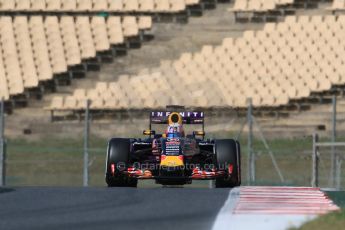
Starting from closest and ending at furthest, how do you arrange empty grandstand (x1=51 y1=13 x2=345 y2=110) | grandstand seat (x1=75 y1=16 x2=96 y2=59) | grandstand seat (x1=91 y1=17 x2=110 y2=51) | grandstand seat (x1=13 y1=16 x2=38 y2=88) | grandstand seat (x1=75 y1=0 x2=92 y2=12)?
empty grandstand (x1=51 y1=13 x2=345 y2=110) → grandstand seat (x1=13 y1=16 x2=38 y2=88) → grandstand seat (x1=75 y1=16 x2=96 y2=59) → grandstand seat (x1=91 y1=17 x2=110 y2=51) → grandstand seat (x1=75 y1=0 x2=92 y2=12)

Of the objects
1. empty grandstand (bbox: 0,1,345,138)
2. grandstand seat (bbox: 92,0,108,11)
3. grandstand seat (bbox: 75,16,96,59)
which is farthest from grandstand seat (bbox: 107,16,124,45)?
grandstand seat (bbox: 92,0,108,11)

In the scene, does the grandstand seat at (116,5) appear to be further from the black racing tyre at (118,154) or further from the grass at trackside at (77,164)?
the black racing tyre at (118,154)

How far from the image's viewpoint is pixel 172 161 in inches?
835

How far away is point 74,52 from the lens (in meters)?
38.3

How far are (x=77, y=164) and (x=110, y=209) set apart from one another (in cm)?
1894

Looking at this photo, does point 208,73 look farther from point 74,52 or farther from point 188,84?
point 74,52

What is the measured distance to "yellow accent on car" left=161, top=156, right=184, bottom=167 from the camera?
21219 mm

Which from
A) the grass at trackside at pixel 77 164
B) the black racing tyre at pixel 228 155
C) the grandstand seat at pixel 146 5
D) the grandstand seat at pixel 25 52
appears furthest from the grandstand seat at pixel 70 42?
the black racing tyre at pixel 228 155

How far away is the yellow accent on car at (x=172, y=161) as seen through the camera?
69.6 feet

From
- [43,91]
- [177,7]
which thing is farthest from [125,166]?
[177,7]

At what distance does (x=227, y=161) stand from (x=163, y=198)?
4070 millimetres

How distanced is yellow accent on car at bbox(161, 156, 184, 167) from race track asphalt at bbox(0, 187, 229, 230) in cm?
162

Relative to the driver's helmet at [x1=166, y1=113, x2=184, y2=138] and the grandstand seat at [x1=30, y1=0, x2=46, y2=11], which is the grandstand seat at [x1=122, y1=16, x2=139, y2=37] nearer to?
the grandstand seat at [x1=30, y1=0, x2=46, y2=11]

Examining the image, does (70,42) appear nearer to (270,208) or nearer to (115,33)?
(115,33)
